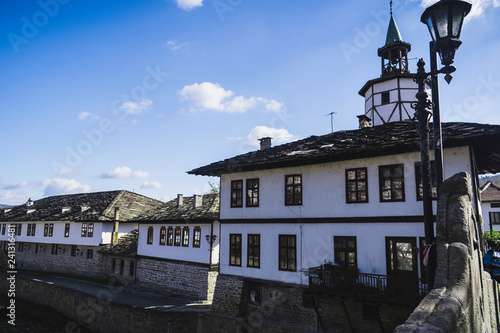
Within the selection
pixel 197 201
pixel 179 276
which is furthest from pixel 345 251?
pixel 197 201

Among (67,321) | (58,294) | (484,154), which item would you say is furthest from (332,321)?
(58,294)

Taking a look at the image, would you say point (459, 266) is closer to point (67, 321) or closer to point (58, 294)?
point (67, 321)

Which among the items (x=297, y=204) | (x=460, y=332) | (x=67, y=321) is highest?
(x=297, y=204)

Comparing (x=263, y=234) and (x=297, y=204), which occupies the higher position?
(x=297, y=204)

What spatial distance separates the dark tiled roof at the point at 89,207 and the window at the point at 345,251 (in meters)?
26.9

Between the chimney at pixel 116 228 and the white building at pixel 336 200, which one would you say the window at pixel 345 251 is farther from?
the chimney at pixel 116 228

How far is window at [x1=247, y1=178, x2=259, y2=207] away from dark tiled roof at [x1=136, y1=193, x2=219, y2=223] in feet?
17.9

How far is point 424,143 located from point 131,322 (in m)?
20.0

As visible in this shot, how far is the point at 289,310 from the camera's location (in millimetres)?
15156

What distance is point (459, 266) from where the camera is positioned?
207 inches

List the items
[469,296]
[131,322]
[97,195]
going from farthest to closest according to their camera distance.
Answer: [97,195], [131,322], [469,296]

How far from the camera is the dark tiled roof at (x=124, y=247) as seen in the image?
98.2ft

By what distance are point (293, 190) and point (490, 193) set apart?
33681 mm

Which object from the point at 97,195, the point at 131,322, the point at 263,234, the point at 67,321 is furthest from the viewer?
the point at 97,195
